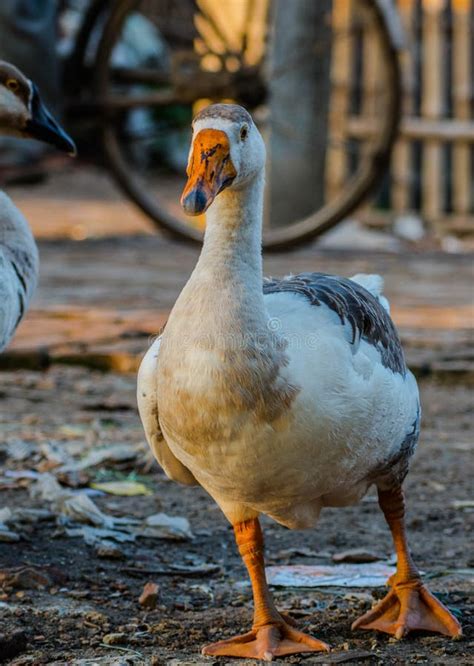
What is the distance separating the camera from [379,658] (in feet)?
9.43

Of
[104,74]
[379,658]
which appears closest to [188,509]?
[379,658]

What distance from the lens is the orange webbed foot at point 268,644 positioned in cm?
293

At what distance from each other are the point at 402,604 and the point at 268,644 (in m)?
0.39

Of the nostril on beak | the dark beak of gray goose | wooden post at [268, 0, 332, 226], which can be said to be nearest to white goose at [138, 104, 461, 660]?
the nostril on beak

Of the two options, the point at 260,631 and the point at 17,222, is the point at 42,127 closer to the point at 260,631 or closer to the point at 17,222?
the point at 17,222

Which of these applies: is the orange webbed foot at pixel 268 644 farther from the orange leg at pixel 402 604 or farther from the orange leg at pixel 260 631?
the orange leg at pixel 402 604

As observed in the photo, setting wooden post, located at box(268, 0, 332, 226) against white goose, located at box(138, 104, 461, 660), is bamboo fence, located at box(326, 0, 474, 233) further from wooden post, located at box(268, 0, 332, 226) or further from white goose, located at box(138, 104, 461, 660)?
white goose, located at box(138, 104, 461, 660)

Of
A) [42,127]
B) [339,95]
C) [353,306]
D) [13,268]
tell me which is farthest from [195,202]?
[339,95]

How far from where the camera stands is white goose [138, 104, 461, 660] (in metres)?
2.74

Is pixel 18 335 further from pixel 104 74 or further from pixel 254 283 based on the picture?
pixel 254 283

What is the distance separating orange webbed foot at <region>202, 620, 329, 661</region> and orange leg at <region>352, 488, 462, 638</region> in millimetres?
182

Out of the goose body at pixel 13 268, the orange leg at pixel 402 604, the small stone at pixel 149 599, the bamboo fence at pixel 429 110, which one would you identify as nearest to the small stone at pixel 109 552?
the small stone at pixel 149 599

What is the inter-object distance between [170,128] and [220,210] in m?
5.31

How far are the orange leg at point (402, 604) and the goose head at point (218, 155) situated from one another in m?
0.96
